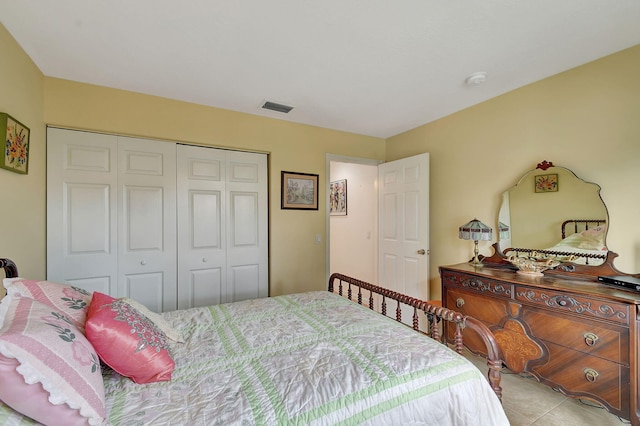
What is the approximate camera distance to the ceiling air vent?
2.67m

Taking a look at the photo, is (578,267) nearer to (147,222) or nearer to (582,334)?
(582,334)

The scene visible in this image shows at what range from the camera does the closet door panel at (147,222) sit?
243 centimetres

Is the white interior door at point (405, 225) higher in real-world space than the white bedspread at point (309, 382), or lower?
higher

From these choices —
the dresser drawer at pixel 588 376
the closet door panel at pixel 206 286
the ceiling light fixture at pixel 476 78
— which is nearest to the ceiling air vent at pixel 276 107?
the ceiling light fixture at pixel 476 78

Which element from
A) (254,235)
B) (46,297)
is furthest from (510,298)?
(46,297)

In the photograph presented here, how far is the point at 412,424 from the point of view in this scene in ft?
3.36

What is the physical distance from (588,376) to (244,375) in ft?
6.71

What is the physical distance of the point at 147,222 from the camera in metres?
2.51

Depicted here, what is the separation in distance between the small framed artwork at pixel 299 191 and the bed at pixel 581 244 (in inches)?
88.3

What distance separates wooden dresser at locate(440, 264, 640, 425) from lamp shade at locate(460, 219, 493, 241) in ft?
0.96

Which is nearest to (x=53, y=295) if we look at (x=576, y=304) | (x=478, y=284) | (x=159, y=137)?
(x=159, y=137)

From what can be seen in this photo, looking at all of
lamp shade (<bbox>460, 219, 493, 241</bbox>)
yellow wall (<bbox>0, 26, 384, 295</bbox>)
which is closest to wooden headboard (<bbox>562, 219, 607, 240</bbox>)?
lamp shade (<bbox>460, 219, 493, 241</bbox>)

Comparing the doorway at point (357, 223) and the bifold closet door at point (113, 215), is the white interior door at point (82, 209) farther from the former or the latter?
the doorway at point (357, 223)

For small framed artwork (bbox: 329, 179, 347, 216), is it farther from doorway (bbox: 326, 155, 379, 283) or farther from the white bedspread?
the white bedspread
